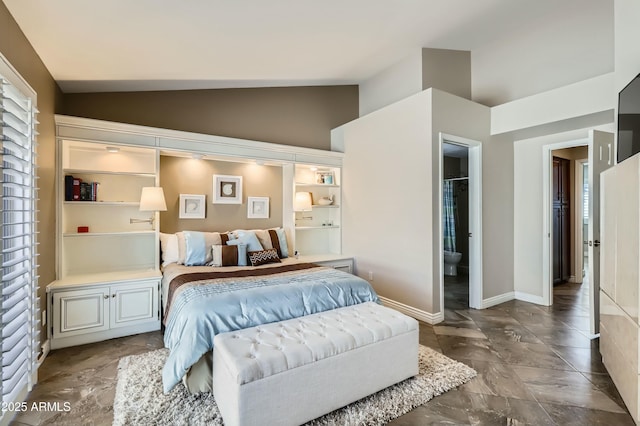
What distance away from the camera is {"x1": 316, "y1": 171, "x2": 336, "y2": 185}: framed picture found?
4.87m

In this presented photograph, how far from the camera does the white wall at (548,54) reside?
3.43 m

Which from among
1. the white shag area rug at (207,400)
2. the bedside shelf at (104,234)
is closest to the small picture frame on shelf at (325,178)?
the bedside shelf at (104,234)

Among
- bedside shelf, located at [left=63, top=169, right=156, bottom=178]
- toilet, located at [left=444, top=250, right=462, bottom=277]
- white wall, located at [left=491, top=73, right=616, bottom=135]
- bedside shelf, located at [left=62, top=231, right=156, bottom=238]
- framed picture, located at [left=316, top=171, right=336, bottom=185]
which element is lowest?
toilet, located at [left=444, top=250, right=462, bottom=277]

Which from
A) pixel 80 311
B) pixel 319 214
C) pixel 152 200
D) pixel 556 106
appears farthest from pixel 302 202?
pixel 556 106

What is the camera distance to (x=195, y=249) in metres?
3.52

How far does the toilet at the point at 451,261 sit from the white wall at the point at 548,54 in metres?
2.71

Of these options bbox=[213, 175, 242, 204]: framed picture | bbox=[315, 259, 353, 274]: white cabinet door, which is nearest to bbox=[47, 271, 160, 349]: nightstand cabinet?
bbox=[213, 175, 242, 204]: framed picture

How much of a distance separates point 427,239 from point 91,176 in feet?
12.5

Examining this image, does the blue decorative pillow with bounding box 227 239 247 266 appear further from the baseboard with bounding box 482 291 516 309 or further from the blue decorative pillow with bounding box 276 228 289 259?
the baseboard with bounding box 482 291 516 309

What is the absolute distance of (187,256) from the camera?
3486 millimetres

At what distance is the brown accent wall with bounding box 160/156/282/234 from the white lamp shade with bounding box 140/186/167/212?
1.67 ft

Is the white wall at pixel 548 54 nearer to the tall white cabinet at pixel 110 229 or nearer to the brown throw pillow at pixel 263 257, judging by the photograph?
the tall white cabinet at pixel 110 229

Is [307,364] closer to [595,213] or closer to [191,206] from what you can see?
[191,206]

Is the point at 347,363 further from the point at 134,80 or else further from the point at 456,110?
the point at 134,80
